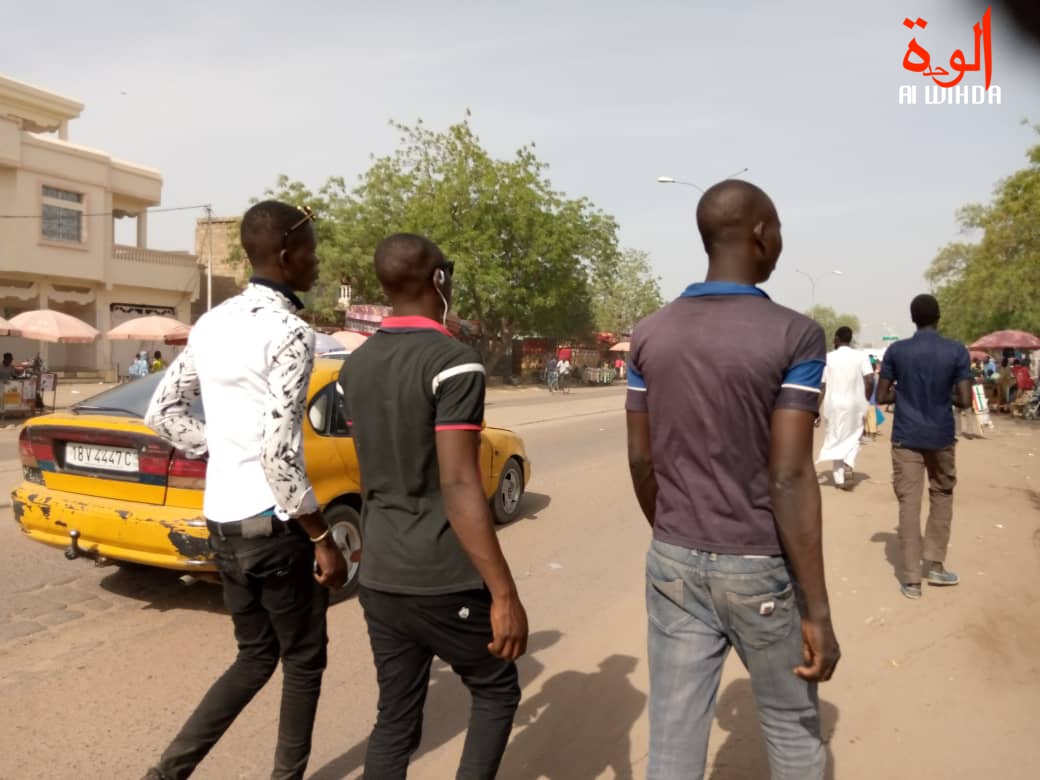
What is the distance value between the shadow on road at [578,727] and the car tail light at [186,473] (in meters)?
2.14

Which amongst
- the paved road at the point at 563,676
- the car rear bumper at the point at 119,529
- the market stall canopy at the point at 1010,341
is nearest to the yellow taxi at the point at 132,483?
the car rear bumper at the point at 119,529

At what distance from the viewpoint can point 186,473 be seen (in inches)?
181

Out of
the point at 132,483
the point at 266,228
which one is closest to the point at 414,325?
the point at 266,228

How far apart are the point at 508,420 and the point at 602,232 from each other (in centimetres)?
2167

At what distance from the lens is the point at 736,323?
2086mm

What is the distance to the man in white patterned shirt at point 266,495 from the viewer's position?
2576 mm

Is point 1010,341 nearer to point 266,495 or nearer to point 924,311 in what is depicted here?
point 924,311

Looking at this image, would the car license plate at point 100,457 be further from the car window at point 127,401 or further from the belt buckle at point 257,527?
the belt buckle at point 257,527

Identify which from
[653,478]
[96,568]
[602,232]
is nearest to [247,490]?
[653,478]

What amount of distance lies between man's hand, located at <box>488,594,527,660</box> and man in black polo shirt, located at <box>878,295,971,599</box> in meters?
3.95

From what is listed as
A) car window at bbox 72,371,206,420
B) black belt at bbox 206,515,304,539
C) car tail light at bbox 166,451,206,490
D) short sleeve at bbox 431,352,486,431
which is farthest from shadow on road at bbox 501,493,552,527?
short sleeve at bbox 431,352,486,431

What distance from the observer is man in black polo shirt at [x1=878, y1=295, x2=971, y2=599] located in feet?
17.4

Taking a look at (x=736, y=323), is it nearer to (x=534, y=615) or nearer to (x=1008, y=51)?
(x=1008, y=51)

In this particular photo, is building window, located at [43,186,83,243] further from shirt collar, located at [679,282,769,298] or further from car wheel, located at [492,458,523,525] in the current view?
shirt collar, located at [679,282,769,298]
